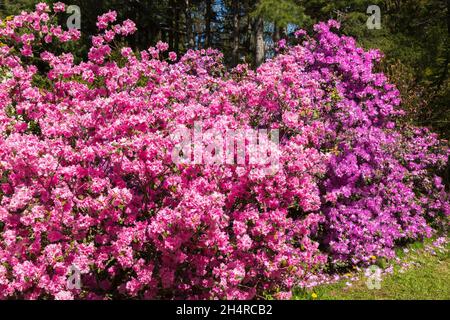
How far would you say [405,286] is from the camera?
609 centimetres

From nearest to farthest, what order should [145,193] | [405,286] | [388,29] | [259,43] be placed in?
[145,193], [405,286], [388,29], [259,43]

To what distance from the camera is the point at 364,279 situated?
6.22 meters

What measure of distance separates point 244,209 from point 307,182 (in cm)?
70

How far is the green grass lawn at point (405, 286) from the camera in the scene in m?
5.72

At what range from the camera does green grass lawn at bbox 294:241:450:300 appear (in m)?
5.72

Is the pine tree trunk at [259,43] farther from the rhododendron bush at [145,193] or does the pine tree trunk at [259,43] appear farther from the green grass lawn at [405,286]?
the green grass lawn at [405,286]

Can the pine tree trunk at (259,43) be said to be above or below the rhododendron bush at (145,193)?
above

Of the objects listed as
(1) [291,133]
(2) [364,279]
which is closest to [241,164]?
(1) [291,133]

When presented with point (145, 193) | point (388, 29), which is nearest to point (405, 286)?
point (145, 193)

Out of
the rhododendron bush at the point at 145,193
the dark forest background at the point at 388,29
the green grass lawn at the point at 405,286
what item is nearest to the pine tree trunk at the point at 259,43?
the dark forest background at the point at 388,29

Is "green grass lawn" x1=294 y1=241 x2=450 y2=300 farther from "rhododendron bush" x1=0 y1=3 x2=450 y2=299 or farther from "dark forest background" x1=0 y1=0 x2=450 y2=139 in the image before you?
"dark forest background" x1=0 y1=0 x2=450 y2=139

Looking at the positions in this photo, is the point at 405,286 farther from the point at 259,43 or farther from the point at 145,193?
the point at 259,43

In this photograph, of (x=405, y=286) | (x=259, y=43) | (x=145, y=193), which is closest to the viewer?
(x=145, y=193)
